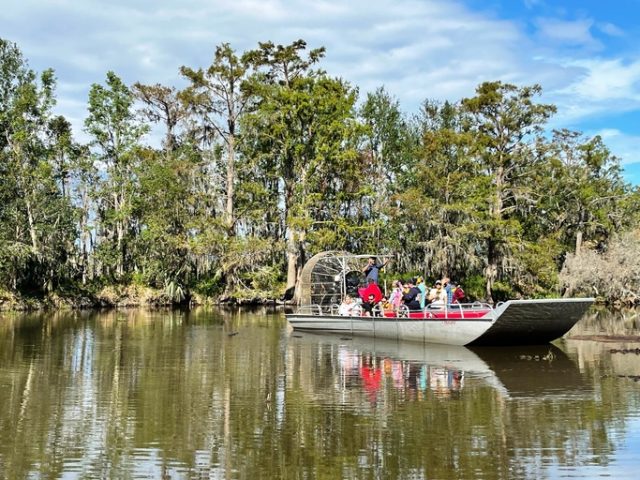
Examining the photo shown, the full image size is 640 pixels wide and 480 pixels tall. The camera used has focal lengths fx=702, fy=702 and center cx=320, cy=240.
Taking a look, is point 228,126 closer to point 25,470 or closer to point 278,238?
point 278,238

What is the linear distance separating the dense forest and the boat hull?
24.4 m

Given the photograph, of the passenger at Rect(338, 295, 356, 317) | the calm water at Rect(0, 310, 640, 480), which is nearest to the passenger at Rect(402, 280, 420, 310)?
the calm water at Rect(0, 310, 640, 480)

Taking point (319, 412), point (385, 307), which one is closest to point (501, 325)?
point (385, 307)

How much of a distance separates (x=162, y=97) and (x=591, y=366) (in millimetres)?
47436

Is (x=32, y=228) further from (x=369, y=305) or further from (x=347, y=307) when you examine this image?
(x=369, y=305)

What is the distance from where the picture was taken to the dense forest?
46.2 meters

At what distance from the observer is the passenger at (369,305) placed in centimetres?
2440

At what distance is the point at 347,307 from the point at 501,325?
764 centimetres

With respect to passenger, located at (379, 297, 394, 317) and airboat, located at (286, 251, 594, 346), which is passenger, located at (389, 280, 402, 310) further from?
airboat, located at (286, 251, 594, 346)

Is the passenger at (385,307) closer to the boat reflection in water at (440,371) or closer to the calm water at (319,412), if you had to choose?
the boat reflection in water at (440,371)

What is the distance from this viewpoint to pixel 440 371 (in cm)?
1570

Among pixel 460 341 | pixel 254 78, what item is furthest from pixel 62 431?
pixel 254 78

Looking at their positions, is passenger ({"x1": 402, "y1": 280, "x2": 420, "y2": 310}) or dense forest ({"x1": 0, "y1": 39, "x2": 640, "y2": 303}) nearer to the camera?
passenger ({"x1": 402, "y1": 280, "x2": 420, "y2": 310})

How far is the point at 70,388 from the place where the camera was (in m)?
13.4
